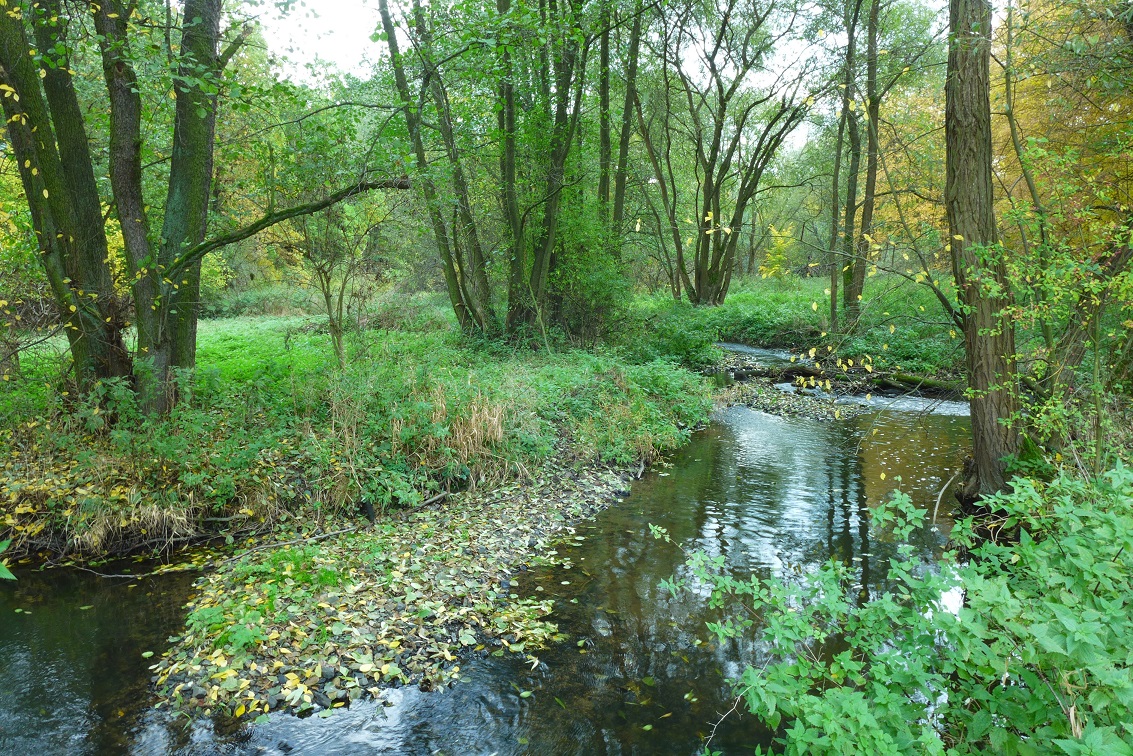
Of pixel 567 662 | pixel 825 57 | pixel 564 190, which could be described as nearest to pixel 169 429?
pixel 567 662

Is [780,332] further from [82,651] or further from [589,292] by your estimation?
[82,651]

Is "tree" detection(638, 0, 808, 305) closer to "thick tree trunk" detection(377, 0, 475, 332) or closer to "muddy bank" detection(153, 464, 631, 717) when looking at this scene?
"thick tree trunk" detection(377, 0, 475, 332)

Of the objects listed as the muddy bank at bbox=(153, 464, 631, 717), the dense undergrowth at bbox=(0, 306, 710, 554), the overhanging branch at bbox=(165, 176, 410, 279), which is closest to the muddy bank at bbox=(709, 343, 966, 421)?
the dense undergrowth at bbox=(0, 306, 710, 554)

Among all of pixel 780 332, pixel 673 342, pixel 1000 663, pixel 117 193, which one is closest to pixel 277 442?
pixel 117 193

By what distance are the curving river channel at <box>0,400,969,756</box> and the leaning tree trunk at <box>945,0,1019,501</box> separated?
1.38 m

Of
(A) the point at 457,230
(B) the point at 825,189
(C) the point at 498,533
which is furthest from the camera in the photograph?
(B) the point at 825,189

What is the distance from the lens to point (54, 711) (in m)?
4.23

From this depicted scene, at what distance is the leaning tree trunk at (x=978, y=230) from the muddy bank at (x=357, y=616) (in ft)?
15.6

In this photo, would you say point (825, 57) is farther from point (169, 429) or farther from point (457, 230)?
point (169, 429)

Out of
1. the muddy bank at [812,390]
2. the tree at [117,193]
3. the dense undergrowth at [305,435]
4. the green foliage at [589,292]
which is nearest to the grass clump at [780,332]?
the muddy bank at [812,390]

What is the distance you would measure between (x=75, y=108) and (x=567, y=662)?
9.42 metres

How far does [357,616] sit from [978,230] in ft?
23.2

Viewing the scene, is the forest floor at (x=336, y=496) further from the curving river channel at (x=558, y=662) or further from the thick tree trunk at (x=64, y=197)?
the thick tree trunk at (x=64, y=197)

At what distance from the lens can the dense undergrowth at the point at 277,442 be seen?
652cm
